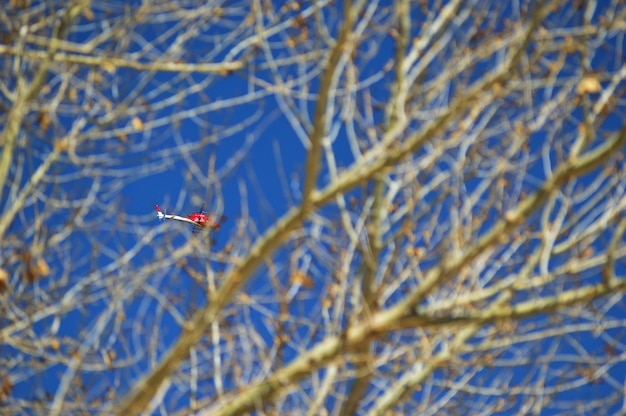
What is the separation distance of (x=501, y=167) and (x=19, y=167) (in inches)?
117

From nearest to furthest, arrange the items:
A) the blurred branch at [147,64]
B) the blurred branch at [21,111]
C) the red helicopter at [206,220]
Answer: the red helicopter at [206,220]
the blurred branch at [21,111]
the blurred branch at [147,64]

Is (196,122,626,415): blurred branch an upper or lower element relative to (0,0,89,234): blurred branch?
lower

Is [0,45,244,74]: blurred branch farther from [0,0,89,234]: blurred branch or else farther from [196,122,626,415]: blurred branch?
[196,122,626,415]: blurred branch

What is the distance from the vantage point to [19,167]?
5.30 meters

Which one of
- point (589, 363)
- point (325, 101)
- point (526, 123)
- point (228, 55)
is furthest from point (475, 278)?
point (228, 55)

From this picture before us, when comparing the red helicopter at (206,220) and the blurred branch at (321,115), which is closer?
the blurred branch at (321,115)

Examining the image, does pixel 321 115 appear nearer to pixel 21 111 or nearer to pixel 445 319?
pixel 445 319

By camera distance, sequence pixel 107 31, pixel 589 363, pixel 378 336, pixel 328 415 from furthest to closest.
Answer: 1. pixel 107 31
2. pixel 589 363
3. pixel 328 415
4. pixel 378 336

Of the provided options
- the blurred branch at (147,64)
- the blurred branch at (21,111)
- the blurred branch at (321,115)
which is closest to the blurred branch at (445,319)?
the blurred branch at (321,115)

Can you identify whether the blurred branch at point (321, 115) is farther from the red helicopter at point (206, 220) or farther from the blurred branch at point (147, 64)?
the blurred branch at point (147, 64)

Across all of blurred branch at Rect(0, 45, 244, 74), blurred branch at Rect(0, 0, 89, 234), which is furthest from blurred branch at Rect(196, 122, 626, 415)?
blurred branch at Rect(0, 45, 244, 74)

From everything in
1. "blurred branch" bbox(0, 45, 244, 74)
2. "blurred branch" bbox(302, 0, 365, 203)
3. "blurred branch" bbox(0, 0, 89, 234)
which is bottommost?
"blurred branch" bbox(302, 0, 365, 203)

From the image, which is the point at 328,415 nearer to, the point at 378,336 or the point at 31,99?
the point at 378,336

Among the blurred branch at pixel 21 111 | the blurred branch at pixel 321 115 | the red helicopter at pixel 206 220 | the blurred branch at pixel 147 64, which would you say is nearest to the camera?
the blurred branch at pixel 321 115
